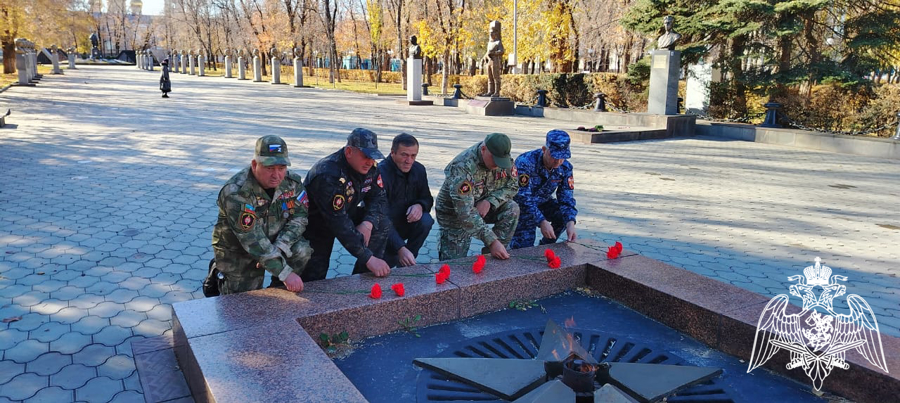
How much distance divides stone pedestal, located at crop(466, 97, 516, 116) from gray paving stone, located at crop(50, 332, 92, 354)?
1774 cm

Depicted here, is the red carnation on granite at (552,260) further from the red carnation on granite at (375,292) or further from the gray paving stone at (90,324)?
the gray paving stone at (90,324)

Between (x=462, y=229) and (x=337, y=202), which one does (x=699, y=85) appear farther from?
(x=337, y=202)

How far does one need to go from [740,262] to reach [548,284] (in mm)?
2379

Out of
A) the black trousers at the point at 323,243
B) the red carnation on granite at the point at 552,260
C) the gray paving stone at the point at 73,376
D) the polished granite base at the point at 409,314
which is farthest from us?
the black trousers at the point at 323,243

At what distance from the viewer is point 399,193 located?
476 centimetres

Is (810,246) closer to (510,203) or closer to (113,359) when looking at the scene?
(510,203)

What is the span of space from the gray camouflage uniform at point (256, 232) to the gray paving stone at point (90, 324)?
2.62 feet

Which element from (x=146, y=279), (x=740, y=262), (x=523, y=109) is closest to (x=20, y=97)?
(x=523, y=109)

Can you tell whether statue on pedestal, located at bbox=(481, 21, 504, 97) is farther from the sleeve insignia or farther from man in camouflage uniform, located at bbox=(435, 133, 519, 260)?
the sleeve insignia

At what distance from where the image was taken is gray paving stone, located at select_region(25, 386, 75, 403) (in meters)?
2.91

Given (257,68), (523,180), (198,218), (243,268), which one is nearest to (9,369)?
(243,268)

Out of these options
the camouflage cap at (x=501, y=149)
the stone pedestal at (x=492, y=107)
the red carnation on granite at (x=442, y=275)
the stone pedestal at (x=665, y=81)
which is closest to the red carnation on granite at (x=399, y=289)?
the red carnation on granite at (x=442, y=275)

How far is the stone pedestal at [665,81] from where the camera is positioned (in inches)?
612

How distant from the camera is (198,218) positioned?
21.1 ft
